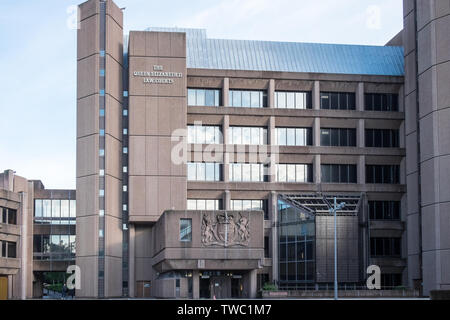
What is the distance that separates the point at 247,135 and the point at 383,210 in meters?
19.2

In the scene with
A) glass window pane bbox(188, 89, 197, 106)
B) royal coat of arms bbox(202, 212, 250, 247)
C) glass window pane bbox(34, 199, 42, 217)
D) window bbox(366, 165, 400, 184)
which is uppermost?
glass window pane bbox(188, 89, 197, 106)

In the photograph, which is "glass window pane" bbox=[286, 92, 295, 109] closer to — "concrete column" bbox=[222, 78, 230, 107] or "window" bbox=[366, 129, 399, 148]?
"concrete column" bbox=[222, 78, 230, 107]

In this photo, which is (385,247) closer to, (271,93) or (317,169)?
(317,169)

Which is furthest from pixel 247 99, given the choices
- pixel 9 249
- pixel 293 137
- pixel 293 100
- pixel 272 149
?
pixel 9 249

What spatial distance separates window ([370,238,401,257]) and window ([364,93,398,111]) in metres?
16.4

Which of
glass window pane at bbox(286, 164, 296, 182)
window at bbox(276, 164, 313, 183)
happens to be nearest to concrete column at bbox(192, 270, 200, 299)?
window at bbox(276, 164, 313, 183)

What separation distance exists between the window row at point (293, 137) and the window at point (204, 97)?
8.50 metres

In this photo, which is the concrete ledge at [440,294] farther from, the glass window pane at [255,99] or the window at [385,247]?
the glass window pane at [255,99]

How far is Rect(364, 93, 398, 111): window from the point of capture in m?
90.4

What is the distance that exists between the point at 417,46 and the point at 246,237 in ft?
100

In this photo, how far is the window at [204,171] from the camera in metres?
85.9

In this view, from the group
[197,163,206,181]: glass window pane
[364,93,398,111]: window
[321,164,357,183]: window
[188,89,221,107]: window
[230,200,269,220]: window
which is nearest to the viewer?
[197,163,206,181]: glass window pane

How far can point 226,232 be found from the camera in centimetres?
7031

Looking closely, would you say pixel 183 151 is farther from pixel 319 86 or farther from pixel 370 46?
pixel 370 46
